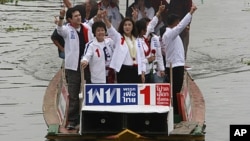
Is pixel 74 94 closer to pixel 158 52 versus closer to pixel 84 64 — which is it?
pixel 84 64

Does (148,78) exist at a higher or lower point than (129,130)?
higher

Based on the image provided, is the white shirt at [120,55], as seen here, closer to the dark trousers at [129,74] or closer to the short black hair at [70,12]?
the dark trousers at [129,74]

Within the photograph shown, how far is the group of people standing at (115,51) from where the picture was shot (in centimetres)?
1373

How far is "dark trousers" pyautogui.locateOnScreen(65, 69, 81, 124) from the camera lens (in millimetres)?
14109

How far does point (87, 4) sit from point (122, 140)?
4666mm

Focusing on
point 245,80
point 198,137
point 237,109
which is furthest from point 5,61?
point 198,137

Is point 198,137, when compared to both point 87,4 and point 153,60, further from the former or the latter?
point 87,4

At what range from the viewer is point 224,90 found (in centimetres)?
2255

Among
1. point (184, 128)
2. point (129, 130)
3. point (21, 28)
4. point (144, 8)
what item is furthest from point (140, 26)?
point (21, 28)

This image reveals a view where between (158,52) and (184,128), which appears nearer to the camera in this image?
(184,128)

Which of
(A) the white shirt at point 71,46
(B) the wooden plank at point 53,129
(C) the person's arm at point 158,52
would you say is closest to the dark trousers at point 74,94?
(A) the white shirt at point 71,46

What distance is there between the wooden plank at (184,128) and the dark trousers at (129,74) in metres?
1.02

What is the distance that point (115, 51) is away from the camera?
1376 cm

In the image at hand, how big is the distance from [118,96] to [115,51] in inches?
37.1
